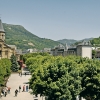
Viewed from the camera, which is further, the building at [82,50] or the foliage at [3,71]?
the building at [82,50]

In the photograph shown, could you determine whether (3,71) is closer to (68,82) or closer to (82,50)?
(68,82)

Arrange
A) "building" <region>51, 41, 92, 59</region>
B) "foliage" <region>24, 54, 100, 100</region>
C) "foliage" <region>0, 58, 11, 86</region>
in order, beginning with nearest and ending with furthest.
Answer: "foliage" <region>24, 54, 100, 100</region> → "foliage" <region>0, 58, 11, 86</region> → "building" <region>51, 41, 92, 59</region>

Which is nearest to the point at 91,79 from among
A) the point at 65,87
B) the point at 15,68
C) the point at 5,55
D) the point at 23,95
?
the point at 65,87

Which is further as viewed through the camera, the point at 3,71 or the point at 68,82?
the point at 3,71

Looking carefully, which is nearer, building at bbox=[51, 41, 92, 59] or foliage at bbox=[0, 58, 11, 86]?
foliage at bbox=[0, 58, 11, 86]

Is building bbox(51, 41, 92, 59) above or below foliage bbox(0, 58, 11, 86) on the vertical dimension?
above

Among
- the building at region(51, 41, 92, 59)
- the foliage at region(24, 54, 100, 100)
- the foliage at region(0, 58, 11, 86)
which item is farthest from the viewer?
the building at region(51, 41, 92, 59)

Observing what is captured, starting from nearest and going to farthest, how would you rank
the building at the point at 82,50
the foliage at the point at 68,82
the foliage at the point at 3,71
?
the foliage at the point at 68,82 < the foliage at the point at 3,71 < the building at the point at 82,50

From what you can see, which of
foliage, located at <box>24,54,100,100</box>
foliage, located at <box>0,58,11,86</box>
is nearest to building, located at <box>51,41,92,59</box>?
foliage, located at <box>0,58,11,86</box>

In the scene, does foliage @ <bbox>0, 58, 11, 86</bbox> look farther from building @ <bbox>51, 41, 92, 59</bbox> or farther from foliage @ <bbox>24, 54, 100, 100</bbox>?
building @ <bbox>51, 41, 92, 59</bbox>

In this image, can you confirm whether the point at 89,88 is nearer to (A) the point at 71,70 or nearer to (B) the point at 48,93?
(A) the point at 71,70

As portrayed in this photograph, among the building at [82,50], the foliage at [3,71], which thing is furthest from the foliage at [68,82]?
the building at [82,50]

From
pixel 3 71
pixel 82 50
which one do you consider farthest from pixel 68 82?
pixel 82 50

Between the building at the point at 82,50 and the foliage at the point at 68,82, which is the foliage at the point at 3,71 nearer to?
the foliage at the point at 68,82
